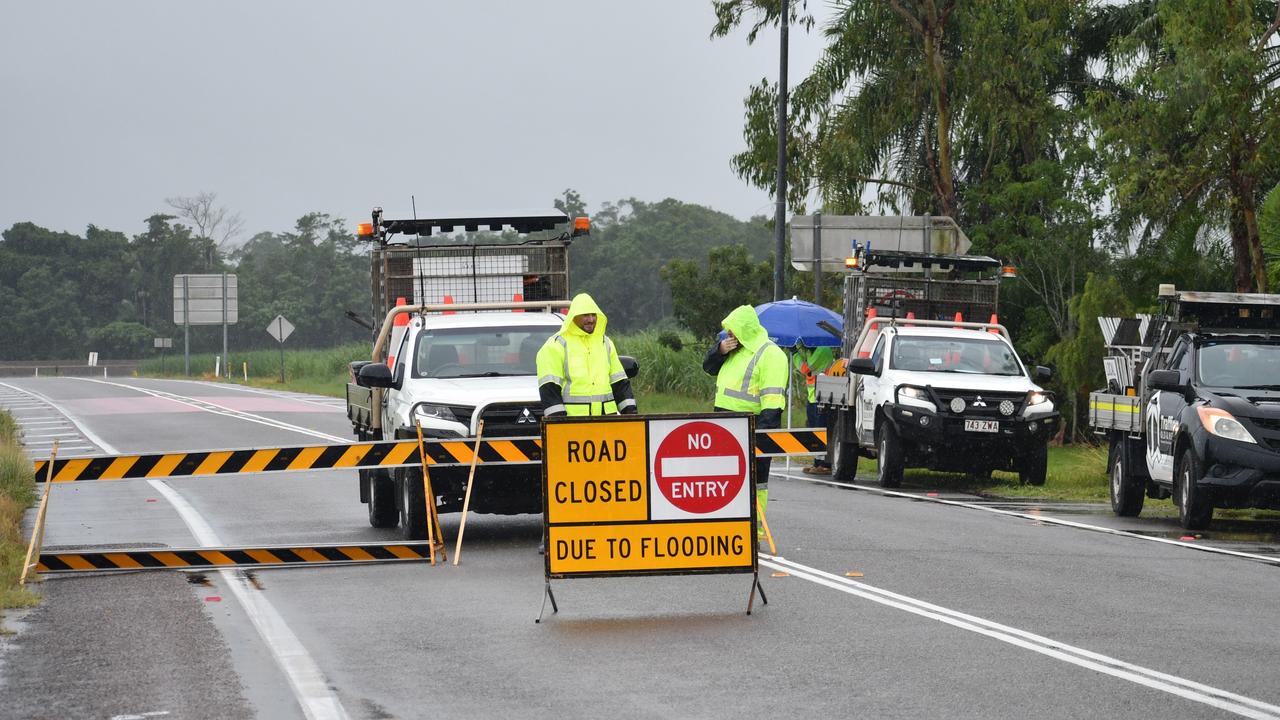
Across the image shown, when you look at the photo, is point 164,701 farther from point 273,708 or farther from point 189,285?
point 189,285

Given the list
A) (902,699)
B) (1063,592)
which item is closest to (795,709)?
(902,699)

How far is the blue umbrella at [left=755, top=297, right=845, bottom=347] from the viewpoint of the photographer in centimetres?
2677

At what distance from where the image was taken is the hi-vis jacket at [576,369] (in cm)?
1314

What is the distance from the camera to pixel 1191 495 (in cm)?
1572

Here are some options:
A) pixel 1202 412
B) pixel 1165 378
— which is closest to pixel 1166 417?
pixel 1165 378

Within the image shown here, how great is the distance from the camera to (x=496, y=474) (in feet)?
46.0

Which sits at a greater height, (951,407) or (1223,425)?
(1223,425)

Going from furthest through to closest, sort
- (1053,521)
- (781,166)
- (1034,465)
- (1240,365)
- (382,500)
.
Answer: (781,166), (1034,465), (1053,521), (1240,365), (382,500)

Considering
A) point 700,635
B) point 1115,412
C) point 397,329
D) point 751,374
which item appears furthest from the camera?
→ point 1115,412

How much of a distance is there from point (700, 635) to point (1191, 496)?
7.49 m

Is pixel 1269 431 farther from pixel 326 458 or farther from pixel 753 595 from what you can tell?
pixel 326 458

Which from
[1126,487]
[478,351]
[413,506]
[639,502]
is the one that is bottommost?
[1126,487]

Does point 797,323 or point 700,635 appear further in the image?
point 797,323

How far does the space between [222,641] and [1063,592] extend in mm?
5223
